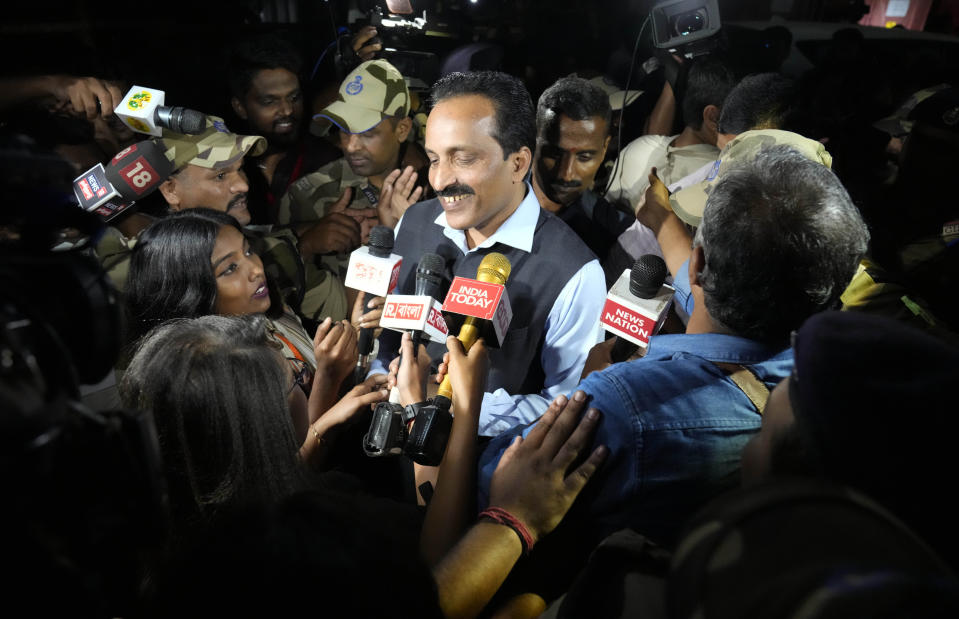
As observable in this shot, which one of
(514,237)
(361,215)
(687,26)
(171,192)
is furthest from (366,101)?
(687,26)

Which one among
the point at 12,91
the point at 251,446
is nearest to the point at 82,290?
the point at 251,446

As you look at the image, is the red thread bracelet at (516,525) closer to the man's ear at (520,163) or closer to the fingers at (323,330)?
the fingers at (323,330)

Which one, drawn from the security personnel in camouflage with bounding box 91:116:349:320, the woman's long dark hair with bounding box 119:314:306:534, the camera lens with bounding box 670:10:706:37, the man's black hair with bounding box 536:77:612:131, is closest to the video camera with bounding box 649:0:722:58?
the camera lens with bounding box 670:10:706:37

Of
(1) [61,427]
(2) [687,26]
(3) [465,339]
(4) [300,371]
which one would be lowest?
(4) [300,371]

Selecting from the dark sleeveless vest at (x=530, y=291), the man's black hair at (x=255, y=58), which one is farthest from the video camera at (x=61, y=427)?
the man's black hair at (x=255, y=58)

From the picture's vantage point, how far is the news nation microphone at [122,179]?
215 cm

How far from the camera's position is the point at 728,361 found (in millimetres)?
1261

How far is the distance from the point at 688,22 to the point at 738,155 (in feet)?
4.80

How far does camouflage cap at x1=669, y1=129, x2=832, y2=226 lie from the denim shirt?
3.31 ft

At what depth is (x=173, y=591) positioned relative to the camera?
667 mm

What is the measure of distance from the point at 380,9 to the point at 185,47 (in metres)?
1.78

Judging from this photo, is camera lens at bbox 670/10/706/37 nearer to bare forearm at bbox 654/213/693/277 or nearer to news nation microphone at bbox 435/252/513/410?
bare forearm at bbox 654/213/693/277

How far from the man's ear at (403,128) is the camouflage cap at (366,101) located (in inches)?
1.7

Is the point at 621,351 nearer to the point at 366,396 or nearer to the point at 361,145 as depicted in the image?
the point at 366,396
